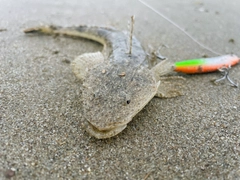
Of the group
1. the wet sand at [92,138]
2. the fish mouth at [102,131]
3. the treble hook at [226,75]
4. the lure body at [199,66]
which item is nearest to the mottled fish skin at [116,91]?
the fish mouth at [102,131]

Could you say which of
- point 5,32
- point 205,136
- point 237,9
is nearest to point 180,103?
point 205,136

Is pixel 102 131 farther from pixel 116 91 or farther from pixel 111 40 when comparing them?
pixel 111 40

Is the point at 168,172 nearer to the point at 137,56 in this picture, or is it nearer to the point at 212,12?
the point at 137,56

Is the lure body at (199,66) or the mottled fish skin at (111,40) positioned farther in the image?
the lure body at (199,66)

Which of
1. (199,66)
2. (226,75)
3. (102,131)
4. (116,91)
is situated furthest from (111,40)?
(102,131)

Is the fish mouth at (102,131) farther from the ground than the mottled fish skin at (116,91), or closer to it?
closer to it

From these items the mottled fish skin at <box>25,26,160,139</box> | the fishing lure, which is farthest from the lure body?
the mottled fish skin at <box>25,26,160,139</box>

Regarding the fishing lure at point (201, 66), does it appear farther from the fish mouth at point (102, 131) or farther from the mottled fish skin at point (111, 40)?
the fish mouth at point (102, 131)

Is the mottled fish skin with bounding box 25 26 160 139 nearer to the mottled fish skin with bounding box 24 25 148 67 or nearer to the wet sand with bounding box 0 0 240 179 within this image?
the mottled fish skin with bounding box 24 25 148 67

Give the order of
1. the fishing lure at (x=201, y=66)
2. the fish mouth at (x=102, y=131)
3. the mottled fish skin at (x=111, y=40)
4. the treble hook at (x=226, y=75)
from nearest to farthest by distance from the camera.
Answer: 1. the fish mouth at (x=102, y=131)
2. the mottled fish skin at (x=111, y=40)
3. the treble hook at (x=226, y=75)
4. the fishing lure at (x=201, y=66)

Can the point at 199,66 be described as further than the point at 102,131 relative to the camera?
Yes
